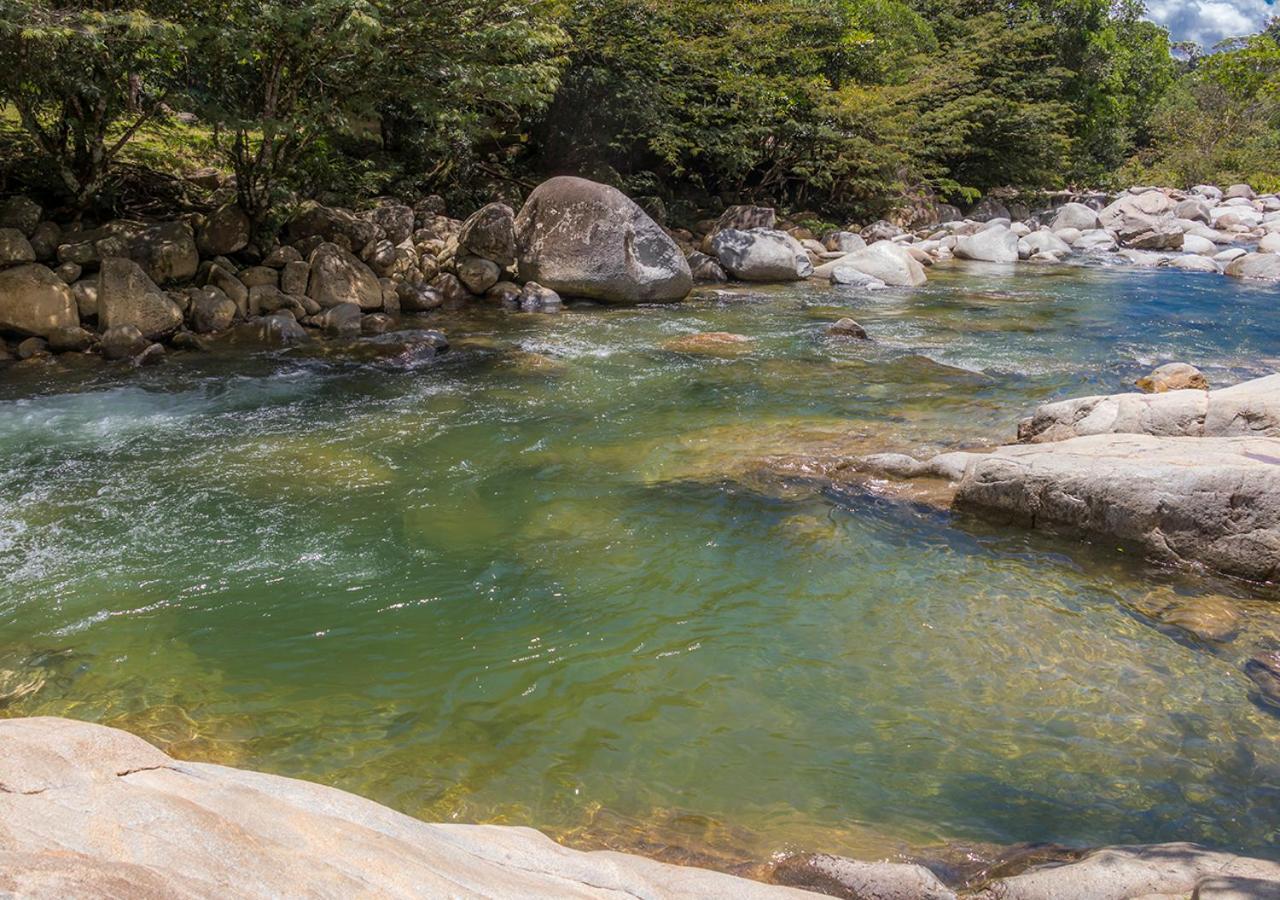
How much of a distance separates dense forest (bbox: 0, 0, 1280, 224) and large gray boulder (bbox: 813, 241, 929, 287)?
3887mm

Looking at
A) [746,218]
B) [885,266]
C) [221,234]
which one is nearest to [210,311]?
[221,234]

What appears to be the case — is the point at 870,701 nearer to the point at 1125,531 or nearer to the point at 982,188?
the point at 1125,531

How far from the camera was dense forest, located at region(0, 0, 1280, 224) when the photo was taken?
10.5m

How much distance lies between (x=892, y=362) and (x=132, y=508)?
8.44 metres

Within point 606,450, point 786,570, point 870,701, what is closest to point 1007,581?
point 786,570

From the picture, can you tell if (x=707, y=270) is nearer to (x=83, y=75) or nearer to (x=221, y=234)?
(x=221, y=234)

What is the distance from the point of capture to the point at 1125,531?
18.2 feet

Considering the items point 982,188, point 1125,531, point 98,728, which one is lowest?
point 1125,531

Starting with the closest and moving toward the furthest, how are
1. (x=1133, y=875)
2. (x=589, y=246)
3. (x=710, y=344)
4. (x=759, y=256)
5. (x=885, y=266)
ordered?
(x=1133, y=875)
(x=710, y=344)
(x=589, y=246)
(x=759, y=256)
(x=885, y=266)

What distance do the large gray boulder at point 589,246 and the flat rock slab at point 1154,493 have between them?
8.73m

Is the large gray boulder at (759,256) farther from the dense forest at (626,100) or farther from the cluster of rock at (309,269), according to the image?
the cluster of rock at (309,269)

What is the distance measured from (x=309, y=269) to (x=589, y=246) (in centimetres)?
434

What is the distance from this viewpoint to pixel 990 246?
2222 centimetres

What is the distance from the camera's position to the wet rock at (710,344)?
36.9 ft
